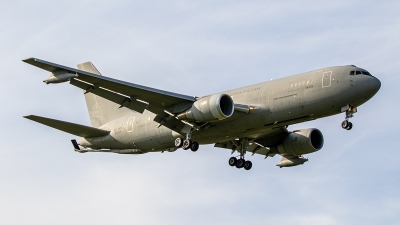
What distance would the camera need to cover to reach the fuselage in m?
46.3

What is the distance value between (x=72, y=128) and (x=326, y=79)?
1706cm

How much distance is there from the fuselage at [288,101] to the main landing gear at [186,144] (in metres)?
0.62

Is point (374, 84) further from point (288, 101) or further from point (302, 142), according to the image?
point (302, 142)

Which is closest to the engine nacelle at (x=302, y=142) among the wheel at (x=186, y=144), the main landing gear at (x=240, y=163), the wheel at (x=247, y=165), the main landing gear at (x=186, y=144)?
the wheel at (x=247, y=165)

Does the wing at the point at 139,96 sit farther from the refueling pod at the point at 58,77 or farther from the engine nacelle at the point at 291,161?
the engine nacelle at the point at 291,161

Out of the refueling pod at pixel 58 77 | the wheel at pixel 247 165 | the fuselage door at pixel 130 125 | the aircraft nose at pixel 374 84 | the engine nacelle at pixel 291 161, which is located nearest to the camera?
the refueling pod at pixel 58 77

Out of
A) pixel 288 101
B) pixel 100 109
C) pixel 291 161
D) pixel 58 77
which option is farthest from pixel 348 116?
pixel 100 109

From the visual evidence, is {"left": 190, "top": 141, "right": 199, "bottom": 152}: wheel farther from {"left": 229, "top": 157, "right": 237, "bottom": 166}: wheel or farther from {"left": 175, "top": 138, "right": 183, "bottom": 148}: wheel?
{"left": 229, "top": 157, "right": 237, "bottom": 166}: wheel

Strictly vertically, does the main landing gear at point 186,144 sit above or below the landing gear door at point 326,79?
below

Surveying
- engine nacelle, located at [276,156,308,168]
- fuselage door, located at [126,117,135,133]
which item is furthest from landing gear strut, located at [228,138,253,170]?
fuselage door, located at [126,117,135,133]

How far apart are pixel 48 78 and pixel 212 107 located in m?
9.61

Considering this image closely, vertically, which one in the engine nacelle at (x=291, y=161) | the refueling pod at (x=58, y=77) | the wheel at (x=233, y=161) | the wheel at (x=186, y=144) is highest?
the engine nacelle at (x=291, y=161)

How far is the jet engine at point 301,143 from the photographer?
5528 centimetres

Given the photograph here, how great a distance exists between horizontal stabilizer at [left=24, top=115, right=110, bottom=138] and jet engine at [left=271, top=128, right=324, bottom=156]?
12.3m
